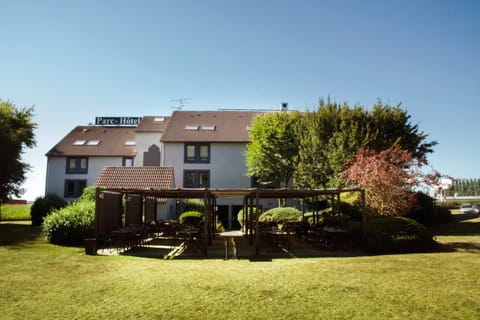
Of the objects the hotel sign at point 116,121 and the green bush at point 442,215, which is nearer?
the green bush at point 442,215

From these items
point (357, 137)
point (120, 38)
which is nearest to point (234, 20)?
point (120, 38)

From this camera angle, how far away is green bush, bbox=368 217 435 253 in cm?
1452

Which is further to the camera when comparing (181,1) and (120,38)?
(120,38)

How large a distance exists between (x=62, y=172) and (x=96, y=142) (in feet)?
14.6

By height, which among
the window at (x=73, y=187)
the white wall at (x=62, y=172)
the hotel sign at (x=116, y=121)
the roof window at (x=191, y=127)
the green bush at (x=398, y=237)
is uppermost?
the hotel sign at (x=116, y=121)

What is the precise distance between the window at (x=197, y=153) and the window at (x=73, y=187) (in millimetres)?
10882

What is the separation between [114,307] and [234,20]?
10545 millimetres

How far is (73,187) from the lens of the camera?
119 ft

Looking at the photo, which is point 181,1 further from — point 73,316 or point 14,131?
point 14,131

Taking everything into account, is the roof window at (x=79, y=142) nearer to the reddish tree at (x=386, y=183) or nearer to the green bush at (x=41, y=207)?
the green bush at (x=41, y=207)

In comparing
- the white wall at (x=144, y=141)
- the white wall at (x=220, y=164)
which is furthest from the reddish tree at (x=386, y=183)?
the white wall at (x=144, y=141)

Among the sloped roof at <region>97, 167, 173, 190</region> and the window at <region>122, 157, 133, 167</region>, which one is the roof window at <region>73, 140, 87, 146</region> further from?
the sloped roof at <region>97, 167, 173, 190</region>

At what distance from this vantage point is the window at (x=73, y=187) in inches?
1426

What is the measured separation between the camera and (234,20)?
1374 cm
